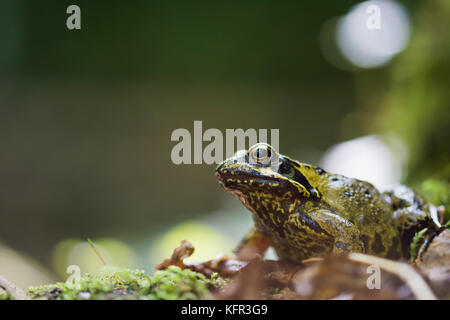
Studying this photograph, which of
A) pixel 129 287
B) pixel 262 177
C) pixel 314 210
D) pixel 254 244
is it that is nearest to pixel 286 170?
A: pixel 262 177

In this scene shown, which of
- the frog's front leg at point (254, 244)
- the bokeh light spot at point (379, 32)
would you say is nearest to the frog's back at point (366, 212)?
the frog's front leg at point (254, 244)

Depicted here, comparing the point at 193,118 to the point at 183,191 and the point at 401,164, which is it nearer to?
the point at 183,191

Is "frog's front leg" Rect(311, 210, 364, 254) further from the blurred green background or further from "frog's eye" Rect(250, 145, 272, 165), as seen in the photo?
the blurred green background

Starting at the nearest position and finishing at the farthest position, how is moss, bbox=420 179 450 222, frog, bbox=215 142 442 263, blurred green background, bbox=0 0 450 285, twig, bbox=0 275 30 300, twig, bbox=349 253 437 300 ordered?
twig, bbox=349 253 437 300
twig, bbox=0 275 30 300
frog, bbox=215 142 442 263
moss, bbox=420 179 450 222
blurred green background, bbox=0 0 450 285

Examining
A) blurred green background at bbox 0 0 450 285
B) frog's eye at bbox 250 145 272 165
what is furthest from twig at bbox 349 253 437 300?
blurred green background at bbox 0 0 450 285

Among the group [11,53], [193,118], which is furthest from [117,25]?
[193,118]
